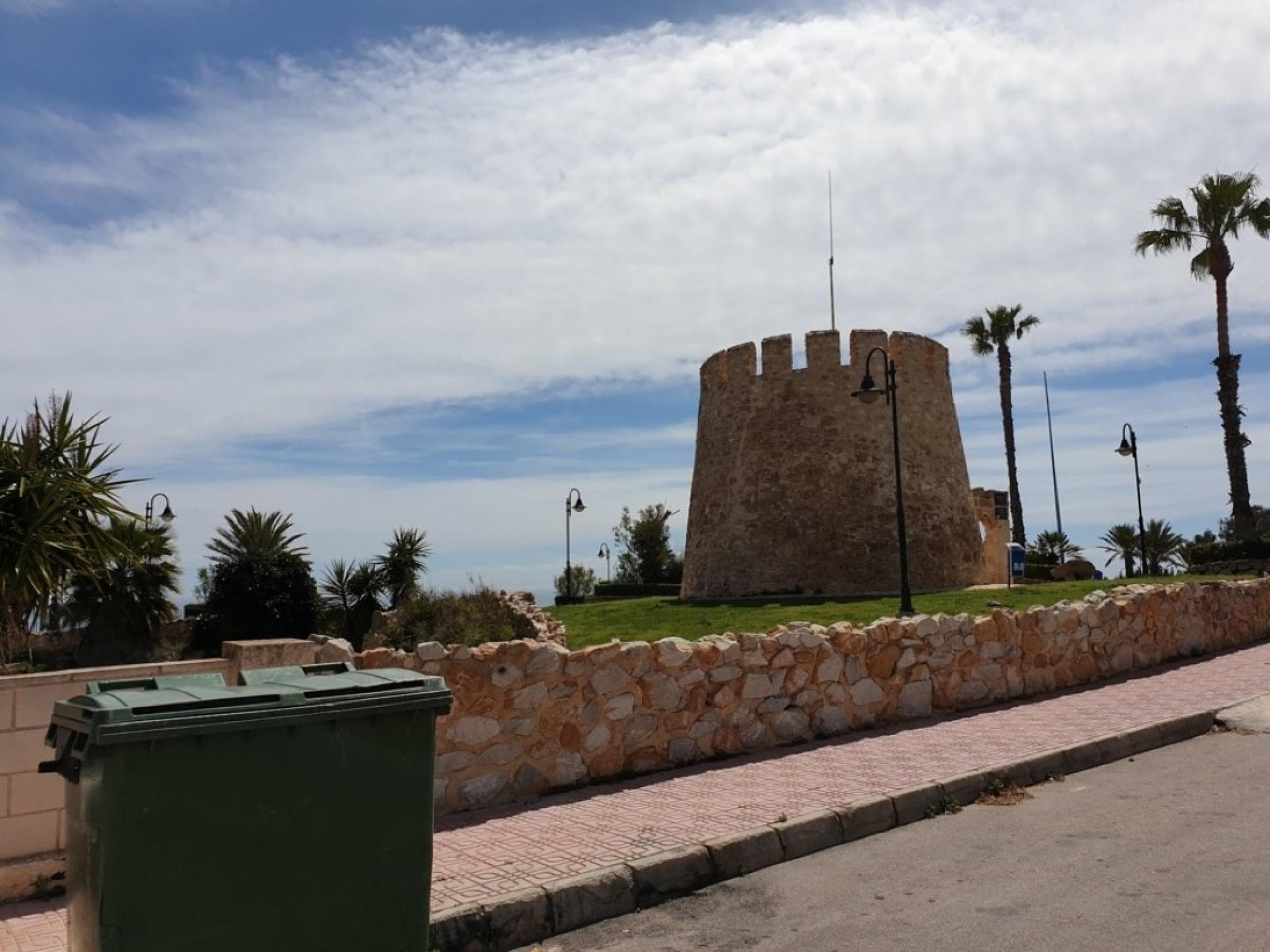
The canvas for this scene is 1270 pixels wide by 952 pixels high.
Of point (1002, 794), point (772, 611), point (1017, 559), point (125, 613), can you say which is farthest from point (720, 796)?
point (1017, 559)

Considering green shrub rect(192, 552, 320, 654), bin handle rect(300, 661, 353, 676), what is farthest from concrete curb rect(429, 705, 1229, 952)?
green shrub rect(192, 552, 320, 654)

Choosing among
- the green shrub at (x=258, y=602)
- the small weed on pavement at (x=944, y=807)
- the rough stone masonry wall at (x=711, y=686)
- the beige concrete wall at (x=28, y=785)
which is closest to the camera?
the beige concrete wall at (x=28, y=785)

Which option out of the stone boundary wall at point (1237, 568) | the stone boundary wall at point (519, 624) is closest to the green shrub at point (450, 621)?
the stone boundary wall at point (519, 624)

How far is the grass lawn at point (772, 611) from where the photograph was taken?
51.8 ft

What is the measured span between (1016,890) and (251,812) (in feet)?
12.1

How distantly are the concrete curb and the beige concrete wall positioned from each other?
184 centimetres

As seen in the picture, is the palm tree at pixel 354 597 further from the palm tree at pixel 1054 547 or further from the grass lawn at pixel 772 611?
the palm tree at pixel 1054 547

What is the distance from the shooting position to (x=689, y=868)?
17.5 ft

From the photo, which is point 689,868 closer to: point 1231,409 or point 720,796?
point 720,796

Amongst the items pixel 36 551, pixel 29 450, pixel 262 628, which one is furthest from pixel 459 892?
pixel 262 628

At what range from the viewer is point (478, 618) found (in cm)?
1369

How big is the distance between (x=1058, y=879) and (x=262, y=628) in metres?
14.9

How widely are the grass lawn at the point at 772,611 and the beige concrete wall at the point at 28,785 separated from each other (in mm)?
8773

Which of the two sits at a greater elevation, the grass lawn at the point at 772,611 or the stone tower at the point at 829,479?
the stone tower at the point at 829,479
